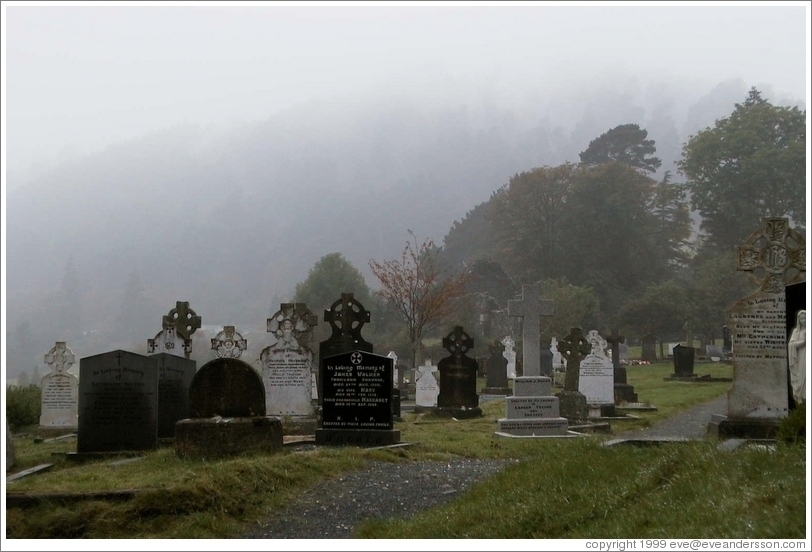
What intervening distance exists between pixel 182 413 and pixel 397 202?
160 m

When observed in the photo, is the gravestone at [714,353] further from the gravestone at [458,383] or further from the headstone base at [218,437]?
the headstone base at [218,437]

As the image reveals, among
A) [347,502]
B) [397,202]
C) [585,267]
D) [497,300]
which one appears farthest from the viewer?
[397,202]

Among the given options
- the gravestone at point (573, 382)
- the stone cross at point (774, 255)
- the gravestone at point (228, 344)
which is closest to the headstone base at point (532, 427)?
the gravestone at point (573, 382)

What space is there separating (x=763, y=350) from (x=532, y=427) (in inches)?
176

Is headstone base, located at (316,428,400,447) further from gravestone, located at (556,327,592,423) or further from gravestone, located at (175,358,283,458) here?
gravestone, located at (556,327,592,423)

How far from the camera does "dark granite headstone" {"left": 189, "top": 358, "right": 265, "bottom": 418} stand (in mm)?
10469

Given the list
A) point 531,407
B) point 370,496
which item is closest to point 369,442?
point 370,496

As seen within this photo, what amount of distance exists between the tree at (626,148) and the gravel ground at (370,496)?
279 ft

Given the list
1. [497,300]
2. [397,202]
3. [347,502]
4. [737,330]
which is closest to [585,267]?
[497,300]

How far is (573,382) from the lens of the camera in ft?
57.5

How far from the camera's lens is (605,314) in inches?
2569

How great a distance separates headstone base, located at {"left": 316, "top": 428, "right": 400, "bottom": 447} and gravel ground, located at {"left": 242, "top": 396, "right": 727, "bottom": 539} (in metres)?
1.50

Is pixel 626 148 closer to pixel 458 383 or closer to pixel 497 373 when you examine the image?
pixel 497 373

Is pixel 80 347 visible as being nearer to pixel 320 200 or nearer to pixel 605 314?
pixel 605 314
